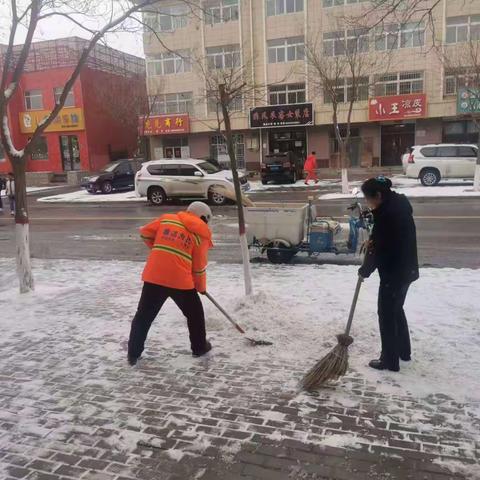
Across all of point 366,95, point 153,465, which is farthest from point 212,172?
point 153,465

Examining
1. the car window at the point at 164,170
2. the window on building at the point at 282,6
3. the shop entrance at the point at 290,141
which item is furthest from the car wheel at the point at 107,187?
the window on building at the point at 282,6

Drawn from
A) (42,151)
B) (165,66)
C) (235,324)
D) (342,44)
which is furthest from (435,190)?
(42,151)

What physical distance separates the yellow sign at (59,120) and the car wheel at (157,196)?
18.4 metres

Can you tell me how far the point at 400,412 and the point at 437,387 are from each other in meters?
0.51

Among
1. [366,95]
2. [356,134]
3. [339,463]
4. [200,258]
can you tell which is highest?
[366,95]

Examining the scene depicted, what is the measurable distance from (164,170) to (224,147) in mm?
14408

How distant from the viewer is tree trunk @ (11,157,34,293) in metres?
6.74

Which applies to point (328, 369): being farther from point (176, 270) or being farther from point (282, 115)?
point (282, 115)

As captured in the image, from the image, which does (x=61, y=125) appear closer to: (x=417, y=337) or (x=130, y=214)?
(x=130, y=214)

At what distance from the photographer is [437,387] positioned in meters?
3.86

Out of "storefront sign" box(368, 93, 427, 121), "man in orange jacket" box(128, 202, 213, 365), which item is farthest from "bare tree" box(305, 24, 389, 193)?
"man in orange jacket" box(128, 202, 213, 365)

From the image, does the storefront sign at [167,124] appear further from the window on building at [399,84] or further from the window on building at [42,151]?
the window on building at [399,84]

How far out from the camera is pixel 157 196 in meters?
19.1

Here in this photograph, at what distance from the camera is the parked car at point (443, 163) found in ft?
67.1
